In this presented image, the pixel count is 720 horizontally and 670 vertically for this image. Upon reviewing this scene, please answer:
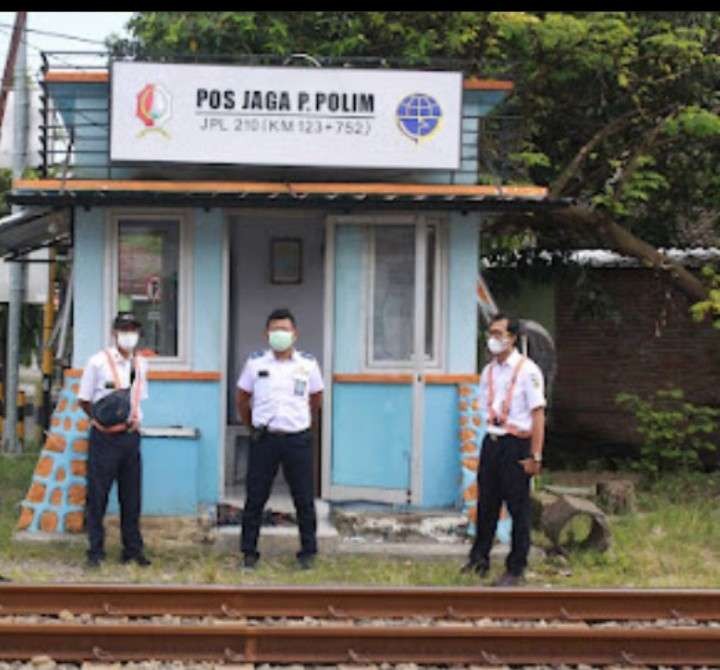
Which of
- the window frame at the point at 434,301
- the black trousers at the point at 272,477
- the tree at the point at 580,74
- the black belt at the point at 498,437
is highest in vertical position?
the tree at the point at 580,74

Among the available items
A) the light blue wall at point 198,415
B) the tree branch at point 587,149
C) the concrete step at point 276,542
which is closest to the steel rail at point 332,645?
the concrete step at point 276,542

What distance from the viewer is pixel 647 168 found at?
15.2 m

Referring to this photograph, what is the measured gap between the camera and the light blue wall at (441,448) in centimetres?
1051

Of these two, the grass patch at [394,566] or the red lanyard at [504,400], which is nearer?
the red lanyard at [504,400]

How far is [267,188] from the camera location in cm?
1023

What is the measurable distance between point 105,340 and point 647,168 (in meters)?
7.51

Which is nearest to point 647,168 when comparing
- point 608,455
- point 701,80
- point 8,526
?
point 701,80

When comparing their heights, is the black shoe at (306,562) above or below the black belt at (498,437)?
below

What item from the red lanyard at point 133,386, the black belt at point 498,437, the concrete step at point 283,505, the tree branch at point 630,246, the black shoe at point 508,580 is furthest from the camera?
the tree branch at point 630,246

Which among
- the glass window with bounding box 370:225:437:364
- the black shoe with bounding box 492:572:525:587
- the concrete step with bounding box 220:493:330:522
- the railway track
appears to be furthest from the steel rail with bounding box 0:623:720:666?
the glass window with bounding box 370:225:437:364

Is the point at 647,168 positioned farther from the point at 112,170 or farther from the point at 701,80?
the point at 112,170

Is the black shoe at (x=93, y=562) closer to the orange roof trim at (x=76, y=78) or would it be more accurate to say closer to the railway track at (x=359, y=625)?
the railway track at (x=359, y=625)

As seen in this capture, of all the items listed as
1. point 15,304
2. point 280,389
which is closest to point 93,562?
point 280,389

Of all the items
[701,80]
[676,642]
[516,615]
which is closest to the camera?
[676,642]
